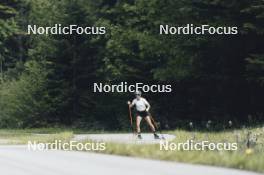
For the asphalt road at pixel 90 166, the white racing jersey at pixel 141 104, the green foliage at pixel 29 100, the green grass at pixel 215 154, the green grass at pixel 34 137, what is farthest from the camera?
the green foliage at pixel 29 100

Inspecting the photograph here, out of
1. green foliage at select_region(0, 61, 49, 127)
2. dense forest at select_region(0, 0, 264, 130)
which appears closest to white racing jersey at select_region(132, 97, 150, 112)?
dense forest at select_region(0, 0, 264, 130)

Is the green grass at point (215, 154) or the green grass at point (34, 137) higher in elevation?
the green grass at point (34, 137)

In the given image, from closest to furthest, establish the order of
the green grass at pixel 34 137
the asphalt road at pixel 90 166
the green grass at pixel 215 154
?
1. the asphalt road at pixel 90 166
2. the green grass at pixel 215 154
3. the green grass at pixel 34 137

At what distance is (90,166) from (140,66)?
25.2m

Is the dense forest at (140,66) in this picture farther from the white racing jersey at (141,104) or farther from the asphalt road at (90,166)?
the asphalt road at (90,166)

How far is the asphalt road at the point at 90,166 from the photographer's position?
13.6 m

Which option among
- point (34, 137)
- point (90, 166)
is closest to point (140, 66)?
point (34, 137)

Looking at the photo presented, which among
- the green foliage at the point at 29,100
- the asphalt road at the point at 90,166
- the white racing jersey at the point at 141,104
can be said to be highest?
the green foliage at the point at 29,100

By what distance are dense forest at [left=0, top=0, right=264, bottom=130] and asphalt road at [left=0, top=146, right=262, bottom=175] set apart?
1424cm

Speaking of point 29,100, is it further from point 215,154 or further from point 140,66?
point 215,154

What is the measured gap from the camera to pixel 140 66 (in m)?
40.1

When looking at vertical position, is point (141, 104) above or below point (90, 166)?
above

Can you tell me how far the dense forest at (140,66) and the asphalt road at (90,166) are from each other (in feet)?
46.7

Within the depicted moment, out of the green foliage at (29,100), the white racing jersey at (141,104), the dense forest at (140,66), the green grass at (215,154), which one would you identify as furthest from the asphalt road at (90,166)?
the green foliage at (29,100)
